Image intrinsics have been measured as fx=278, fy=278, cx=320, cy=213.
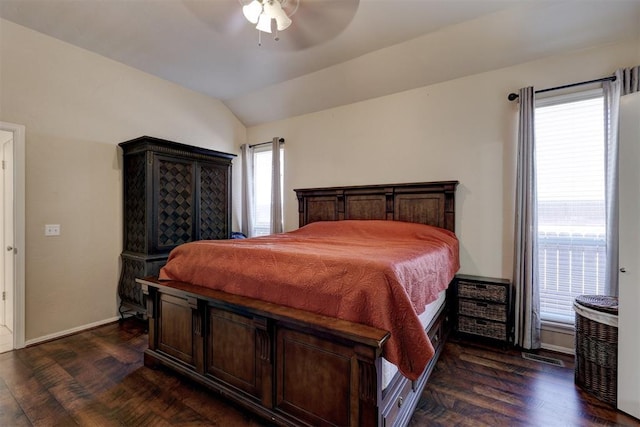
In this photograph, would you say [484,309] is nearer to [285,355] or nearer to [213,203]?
[285,355]

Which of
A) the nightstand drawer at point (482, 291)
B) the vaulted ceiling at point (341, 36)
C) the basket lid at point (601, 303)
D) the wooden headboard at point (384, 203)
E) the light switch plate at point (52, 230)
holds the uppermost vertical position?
the vaulted ceiling at point (341, 36)

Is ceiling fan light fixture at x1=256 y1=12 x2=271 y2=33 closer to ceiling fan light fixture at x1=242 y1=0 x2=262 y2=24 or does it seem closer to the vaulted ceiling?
ceiling fan light fixture at x1=242 y1=0 x2=262 y2=24

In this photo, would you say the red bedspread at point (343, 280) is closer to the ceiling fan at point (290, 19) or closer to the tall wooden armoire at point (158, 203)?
the tall wooden armoire at point (158, 203)

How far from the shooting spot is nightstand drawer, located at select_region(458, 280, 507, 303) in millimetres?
2633

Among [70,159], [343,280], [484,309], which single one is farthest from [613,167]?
[70,159]

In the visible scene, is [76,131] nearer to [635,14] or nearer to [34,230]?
[34,230]

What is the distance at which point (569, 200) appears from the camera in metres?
2.61

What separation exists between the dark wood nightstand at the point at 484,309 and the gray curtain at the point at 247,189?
10.9ft

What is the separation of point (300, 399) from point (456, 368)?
148 cm

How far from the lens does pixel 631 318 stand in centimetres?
Answer: 173

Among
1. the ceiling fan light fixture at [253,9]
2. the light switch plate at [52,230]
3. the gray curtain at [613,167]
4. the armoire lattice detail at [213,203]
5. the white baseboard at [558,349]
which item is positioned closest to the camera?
the ceiling fan light fixture at [253,9]

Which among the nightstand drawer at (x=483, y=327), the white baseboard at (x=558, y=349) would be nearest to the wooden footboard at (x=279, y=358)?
the nightstand drawer at (x=483, y=327)

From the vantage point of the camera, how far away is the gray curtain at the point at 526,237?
2613 mm

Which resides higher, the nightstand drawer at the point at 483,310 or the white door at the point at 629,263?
the white door at the point at 629,263
